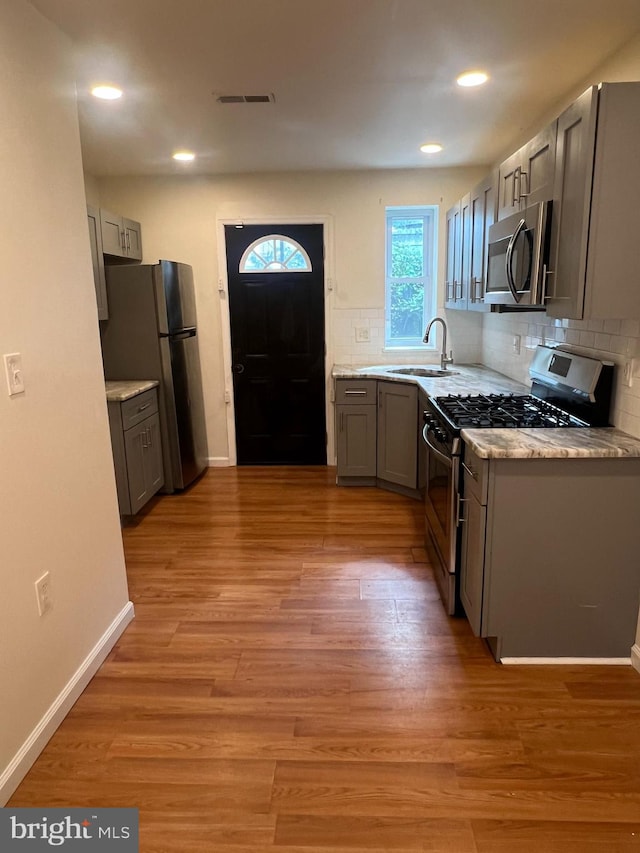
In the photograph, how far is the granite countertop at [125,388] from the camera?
11.6 ft

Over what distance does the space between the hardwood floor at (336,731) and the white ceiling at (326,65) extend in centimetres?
244

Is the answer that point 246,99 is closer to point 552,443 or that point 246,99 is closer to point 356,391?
point 356,391

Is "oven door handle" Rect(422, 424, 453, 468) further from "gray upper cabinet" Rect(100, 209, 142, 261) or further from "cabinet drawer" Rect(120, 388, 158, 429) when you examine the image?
"gray upper cabinet" Rect(100, 209, 142, 261)

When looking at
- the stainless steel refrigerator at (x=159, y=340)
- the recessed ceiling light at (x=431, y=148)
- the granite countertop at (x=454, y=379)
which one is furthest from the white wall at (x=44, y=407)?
the recessed ceiling light at (x=431, y=148)

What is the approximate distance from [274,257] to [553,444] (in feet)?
10.7

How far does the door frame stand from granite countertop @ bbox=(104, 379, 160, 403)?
86 centimetres

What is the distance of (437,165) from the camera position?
4.45m

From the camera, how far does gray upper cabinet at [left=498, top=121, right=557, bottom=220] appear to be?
2246 mm

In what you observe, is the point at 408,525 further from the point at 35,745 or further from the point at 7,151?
the point at 7,151

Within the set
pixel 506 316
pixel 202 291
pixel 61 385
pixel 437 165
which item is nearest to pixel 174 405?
pixel 202 291

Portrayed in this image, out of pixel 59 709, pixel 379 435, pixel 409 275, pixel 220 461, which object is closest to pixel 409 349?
pixel 409 275

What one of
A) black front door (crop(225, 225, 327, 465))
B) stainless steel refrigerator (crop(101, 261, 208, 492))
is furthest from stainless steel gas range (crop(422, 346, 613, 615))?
stainless steel refrigerator (crop(101, 261, 208, 492))

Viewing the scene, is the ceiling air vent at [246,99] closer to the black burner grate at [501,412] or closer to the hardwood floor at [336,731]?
the black burner grate at [501,412]

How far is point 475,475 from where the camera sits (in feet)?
7.38
